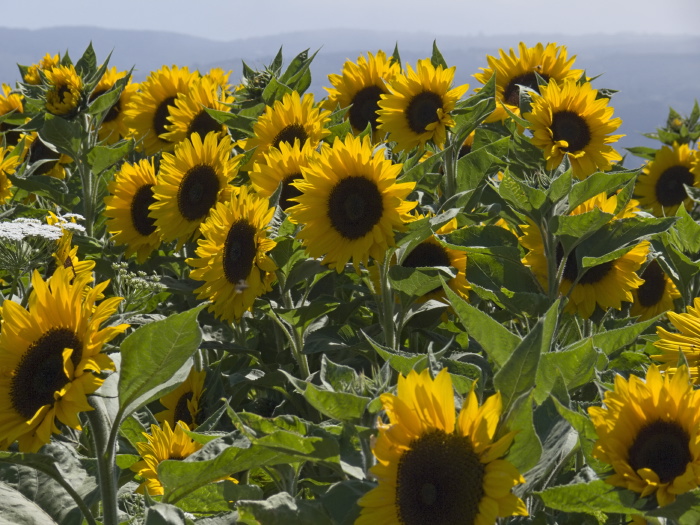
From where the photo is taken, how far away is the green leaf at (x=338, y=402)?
3.55ft

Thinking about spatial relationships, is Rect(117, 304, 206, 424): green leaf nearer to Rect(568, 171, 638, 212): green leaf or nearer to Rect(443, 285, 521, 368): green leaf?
Rect(443, 285, 521, 368): green leaf

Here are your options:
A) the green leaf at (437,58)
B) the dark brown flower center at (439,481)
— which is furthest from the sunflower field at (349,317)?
the green leaf at (437,58)

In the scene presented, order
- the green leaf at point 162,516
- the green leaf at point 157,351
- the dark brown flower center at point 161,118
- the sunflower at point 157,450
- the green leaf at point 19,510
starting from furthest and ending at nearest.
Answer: the dark brown flower center at point 161,118, the sunflower at point 157,450, the green leaf at point 19,510, the green leaf at point 157,351, the green leaf at point 162,516

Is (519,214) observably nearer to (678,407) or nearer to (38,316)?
(678,407)

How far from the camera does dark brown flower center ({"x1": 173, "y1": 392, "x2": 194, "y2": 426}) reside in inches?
84.3

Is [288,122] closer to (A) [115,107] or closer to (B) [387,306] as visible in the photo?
(B) [387,306]

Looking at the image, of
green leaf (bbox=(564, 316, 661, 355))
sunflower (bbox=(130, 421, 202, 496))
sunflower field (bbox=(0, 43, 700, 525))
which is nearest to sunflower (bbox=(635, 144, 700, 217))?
sunflower field (bbox=(0, 43, 700, 525))

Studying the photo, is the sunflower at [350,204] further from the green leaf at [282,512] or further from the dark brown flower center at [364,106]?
the dark brown flower center at [364,106]

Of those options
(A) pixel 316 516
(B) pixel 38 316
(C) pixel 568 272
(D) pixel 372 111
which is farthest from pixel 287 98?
(A) pixel 316 516

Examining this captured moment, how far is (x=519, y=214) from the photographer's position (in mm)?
1936

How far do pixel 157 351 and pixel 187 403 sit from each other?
91 centimetres

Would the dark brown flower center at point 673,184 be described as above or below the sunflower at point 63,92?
Answer: below

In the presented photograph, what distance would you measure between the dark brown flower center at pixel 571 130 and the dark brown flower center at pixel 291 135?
0.72 metres

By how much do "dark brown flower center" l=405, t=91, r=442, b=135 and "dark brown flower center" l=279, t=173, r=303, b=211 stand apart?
0.59 m
